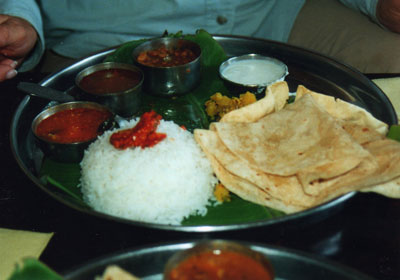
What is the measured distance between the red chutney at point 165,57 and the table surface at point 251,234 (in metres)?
1.08

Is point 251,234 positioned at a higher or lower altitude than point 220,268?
lower

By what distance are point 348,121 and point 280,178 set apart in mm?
504

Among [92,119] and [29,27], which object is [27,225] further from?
[29,27]

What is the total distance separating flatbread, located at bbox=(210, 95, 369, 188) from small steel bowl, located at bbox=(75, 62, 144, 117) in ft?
2.04

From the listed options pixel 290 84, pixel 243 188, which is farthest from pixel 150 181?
pixel 290 84

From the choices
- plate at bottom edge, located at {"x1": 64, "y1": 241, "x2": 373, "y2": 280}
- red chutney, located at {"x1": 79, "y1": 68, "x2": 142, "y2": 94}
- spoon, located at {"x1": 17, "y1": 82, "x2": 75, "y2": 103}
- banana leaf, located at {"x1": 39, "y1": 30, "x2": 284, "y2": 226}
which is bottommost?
banana leaf, located at {"x1": 39, "y1": 30, "x2": 284, "y2": 226}

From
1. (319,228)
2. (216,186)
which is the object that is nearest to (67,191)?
(216,186)

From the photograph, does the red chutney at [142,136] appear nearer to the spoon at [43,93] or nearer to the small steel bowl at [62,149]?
the small steel bowl at [62,149]

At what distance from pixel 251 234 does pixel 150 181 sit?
1.80 ft

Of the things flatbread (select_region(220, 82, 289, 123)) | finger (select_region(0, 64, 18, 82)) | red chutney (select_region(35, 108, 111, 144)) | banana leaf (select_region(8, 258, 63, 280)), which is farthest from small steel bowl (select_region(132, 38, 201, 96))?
banana leaf (select_region(8, 258, 63, 280))

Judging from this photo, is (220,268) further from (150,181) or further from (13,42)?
(13,42)

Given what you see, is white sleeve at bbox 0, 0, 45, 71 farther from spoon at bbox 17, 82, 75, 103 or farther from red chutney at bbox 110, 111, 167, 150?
red chutney at bbox 110, 111, 167, 150

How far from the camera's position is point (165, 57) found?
274 cm

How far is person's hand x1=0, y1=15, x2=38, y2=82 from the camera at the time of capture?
279cm
